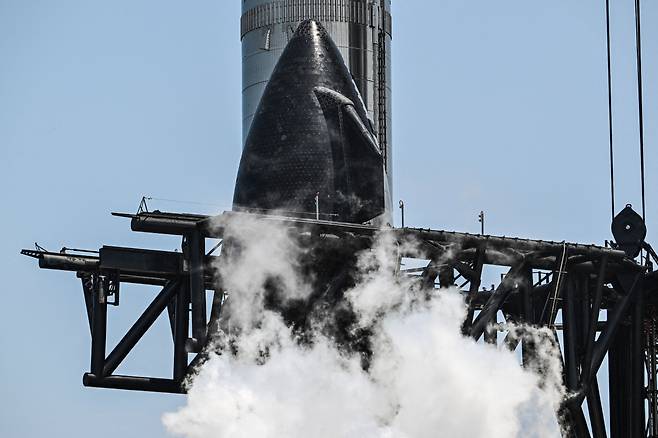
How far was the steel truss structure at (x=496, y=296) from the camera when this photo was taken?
63.9 meters

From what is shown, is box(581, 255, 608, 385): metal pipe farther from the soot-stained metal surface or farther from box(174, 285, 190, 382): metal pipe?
box(174, 285, 190, 382): metal pipe

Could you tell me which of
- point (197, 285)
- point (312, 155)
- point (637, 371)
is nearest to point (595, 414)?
point (637, 371)

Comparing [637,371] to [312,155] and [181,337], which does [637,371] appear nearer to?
[312,155]

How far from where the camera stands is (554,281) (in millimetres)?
69312

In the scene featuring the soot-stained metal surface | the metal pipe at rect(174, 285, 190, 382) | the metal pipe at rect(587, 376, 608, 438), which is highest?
the soot-stained metal surface

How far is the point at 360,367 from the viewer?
65375 mm

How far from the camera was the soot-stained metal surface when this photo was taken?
225 feet

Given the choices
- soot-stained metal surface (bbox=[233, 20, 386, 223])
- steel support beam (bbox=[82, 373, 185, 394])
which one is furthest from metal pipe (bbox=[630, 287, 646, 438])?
steel support beam (bbox=[82, 373, 185, 394])

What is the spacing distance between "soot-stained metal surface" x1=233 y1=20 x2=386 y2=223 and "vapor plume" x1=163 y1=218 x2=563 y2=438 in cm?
376

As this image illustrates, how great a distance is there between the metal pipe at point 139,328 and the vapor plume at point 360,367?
2103mm

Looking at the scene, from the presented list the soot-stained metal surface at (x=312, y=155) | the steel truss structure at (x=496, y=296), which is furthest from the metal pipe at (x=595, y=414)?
the soot-stained metal surface at (x=312, y=155)

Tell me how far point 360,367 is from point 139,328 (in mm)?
7553

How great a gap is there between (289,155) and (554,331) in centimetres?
1148

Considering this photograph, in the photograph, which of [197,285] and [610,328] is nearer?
[197,285]
